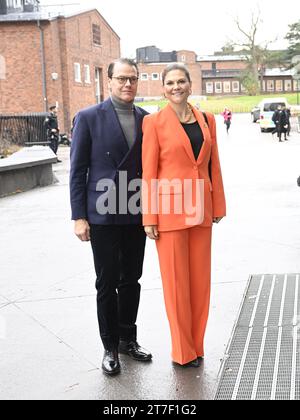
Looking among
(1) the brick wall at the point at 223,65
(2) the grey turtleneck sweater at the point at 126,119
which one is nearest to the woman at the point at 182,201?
(2) the grey turtleneck sweater at the point at 126,119

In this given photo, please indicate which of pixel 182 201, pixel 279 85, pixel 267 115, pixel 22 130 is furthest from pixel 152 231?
pixel 279 85

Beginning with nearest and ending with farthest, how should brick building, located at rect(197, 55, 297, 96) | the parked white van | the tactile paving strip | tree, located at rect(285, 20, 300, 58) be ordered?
the tactile paving strip, the parked white van, tree, located at rect(285, 20, 300, 58), brick building, located at rect(197, 55, 297, 96)

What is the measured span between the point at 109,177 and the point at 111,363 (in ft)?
4.00

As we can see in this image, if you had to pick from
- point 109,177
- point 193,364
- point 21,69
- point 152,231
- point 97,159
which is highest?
point 21,69

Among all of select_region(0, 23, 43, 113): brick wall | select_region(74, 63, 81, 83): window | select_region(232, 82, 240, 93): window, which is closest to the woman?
select_region(0, 23, 43, 113): brick wall

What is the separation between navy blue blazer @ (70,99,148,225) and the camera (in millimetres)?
3809

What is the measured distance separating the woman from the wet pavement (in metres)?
0.34

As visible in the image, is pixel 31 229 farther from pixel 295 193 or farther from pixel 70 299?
pixel 295 193

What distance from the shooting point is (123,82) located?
3.80m

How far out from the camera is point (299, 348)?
413 cm

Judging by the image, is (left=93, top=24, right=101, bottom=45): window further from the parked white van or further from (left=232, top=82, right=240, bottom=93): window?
(left=232, top=82, right=240, bottom=93): window

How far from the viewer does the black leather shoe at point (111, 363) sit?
12.7ft

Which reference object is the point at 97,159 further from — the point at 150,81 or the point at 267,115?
the point at 150,81
